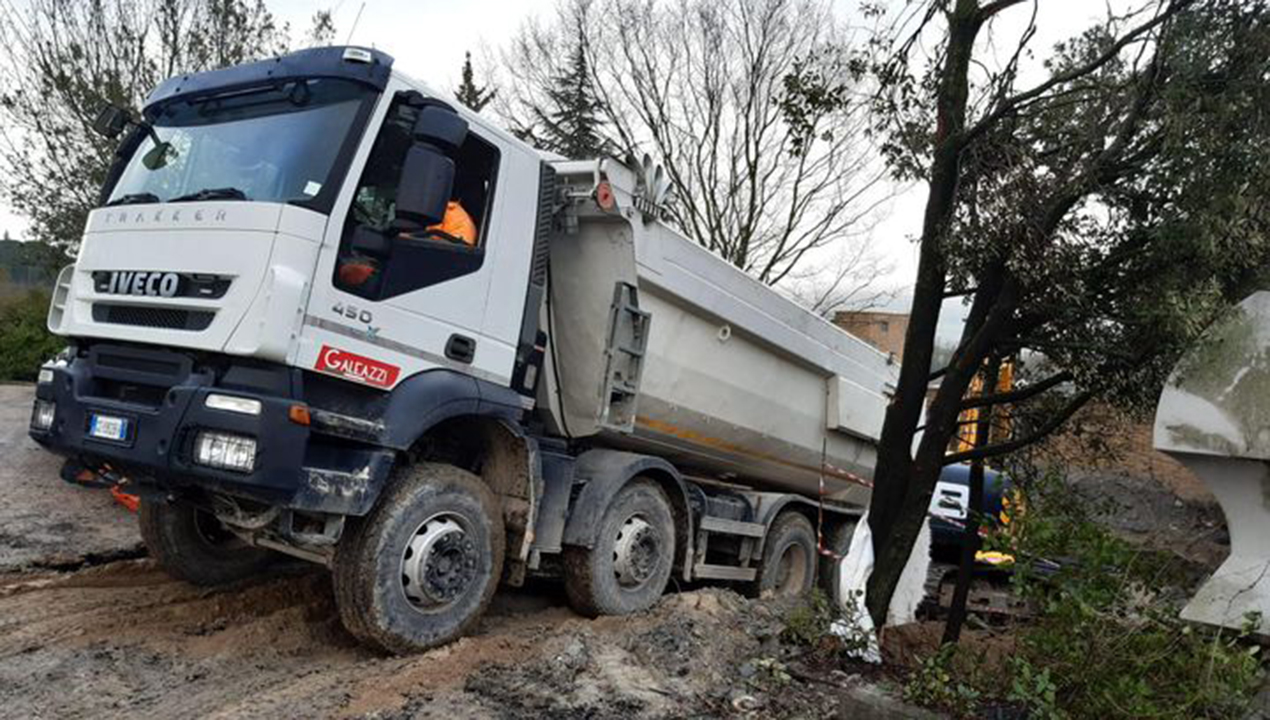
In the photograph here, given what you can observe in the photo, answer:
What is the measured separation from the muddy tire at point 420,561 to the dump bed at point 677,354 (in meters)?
1.12

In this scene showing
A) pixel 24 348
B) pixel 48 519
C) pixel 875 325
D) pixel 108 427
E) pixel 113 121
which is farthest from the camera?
pixel 875 325

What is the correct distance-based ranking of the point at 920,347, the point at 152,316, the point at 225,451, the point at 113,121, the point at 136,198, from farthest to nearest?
1. the point at 920,347
2. the point at 113,121
3. the point at 136,198
4. the point at 152,316
5. the point at 225,451

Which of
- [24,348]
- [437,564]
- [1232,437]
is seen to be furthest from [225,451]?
[24,348]

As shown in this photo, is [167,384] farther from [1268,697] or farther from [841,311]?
[841,311]

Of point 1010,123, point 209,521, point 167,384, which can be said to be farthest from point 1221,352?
point 209,521

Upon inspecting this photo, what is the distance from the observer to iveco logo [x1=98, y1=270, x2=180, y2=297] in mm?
4195

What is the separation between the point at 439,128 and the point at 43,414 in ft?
8.36

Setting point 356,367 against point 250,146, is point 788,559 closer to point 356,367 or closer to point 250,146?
point 356,367

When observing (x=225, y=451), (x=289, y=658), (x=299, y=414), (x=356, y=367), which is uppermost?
(x=356, y=367)

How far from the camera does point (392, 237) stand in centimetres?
440

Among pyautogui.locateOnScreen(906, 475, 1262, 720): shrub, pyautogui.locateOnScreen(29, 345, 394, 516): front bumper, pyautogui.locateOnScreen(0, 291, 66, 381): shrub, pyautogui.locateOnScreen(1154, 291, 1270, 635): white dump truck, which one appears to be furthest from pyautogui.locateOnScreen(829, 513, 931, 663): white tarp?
pyautogui.locateOnScreen(0, 291, 66, 381): shrub

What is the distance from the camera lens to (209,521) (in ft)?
18.4

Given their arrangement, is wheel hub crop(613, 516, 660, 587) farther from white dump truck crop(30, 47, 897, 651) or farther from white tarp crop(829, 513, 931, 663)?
white tarp crop(829, 513, 931, 663)

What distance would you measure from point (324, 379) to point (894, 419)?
14.1ft
